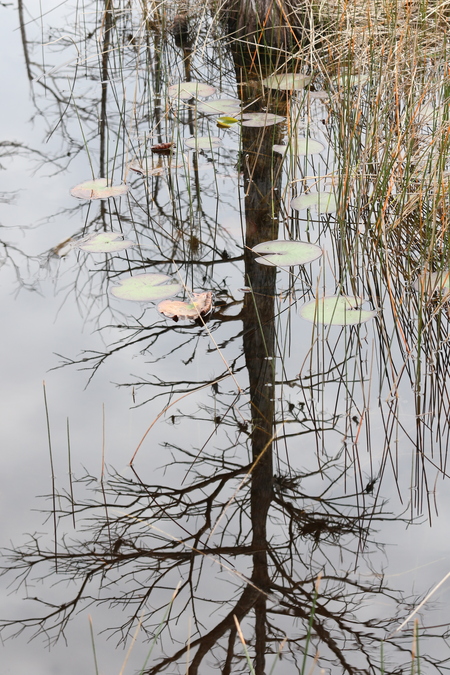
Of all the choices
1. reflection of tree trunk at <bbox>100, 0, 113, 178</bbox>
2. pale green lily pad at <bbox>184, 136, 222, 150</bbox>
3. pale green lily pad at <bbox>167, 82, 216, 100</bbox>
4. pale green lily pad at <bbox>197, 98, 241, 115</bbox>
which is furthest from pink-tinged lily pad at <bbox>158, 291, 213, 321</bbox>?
pale green lily pad at <bbox>167, 82, 216, 100</bbox>

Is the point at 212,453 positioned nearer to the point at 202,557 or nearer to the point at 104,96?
the point at 202,557

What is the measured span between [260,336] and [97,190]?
1066 mm

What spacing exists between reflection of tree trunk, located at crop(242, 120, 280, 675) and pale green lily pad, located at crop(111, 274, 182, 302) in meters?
0.22

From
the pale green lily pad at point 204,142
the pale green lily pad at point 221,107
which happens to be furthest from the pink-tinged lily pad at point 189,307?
the pale green lily pad at point 221,107

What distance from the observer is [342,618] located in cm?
112

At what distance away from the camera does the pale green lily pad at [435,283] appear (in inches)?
72.4

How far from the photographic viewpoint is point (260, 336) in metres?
1.80

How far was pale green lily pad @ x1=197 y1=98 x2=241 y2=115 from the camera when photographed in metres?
3.23

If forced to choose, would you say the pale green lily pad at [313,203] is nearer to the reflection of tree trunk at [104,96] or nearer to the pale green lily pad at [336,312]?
the pale green lily pad at [336,312]

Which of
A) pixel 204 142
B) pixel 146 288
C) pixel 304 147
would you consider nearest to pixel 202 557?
pixel 146 288

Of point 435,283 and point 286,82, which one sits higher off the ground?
point 286,82

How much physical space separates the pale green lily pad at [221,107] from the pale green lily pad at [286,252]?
1286 millimetres

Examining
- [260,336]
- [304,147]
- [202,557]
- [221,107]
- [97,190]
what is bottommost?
[202,557]

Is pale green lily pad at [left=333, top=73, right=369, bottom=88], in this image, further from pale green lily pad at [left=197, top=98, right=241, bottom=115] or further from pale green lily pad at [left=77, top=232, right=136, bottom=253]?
pale green lily pad at [left=77, top=232, right=136, bottom=253]
